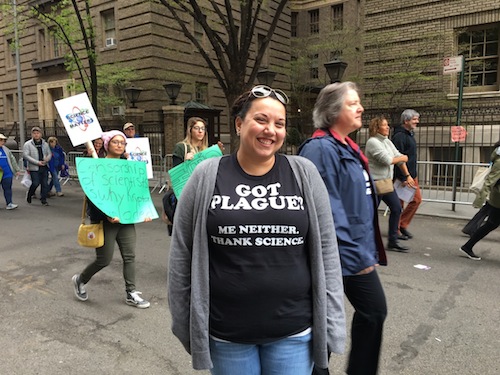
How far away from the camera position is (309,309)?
6.06ft

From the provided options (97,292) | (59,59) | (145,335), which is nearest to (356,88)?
(145,335)

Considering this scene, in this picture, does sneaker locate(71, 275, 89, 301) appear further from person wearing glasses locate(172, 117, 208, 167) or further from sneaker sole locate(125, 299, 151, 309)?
person wearing glasses locate(172, 117, 208, 167)

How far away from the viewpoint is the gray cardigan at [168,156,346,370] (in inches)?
70.0

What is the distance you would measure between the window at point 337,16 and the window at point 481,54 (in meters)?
10.1

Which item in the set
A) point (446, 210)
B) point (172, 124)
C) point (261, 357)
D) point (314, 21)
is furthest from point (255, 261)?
point (314, 21)

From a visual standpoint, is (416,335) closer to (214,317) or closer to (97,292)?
(214,317)

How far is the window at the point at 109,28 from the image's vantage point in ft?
72.0

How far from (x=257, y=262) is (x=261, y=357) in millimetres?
438

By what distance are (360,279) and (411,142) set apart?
5119 millimetres

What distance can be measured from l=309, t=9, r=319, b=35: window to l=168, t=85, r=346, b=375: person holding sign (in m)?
28.0

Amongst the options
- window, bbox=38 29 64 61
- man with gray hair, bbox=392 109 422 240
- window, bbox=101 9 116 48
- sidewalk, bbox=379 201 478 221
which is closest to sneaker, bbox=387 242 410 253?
man with gray hair, bbox=392 109 422 240

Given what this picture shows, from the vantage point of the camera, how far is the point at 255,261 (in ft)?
5.75

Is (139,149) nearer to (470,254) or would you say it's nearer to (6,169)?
(6,169)

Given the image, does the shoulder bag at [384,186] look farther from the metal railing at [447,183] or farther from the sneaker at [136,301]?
the metal railing at [447,183]
